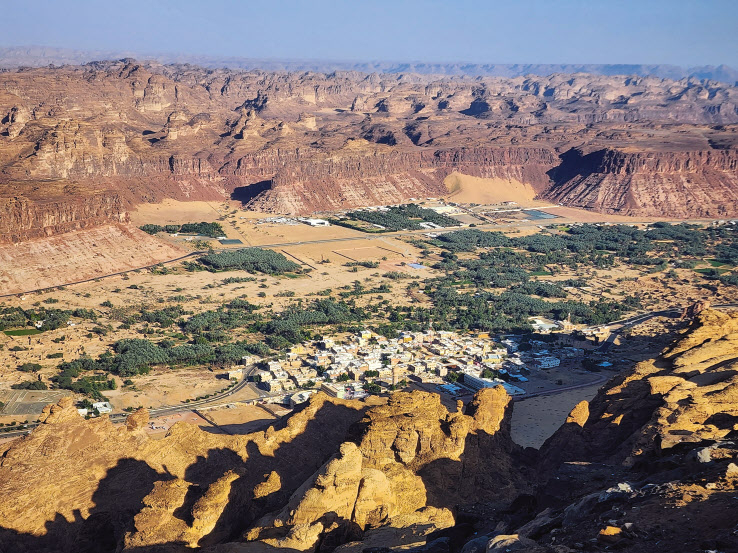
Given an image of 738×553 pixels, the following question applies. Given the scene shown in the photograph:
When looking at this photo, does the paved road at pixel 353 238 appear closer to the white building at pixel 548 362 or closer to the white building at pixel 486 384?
the white building at pixel 486 384

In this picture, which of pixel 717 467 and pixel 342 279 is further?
pixel 342 279

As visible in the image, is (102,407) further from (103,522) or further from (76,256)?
(76,256)

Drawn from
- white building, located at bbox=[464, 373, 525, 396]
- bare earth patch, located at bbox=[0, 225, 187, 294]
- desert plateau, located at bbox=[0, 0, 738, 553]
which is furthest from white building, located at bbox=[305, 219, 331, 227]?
white building, located at bbox=[464, 373, 525, 396]

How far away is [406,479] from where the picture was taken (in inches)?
1800

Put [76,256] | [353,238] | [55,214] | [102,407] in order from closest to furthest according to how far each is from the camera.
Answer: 1. [102,407]
2. [55,214]
3. [76,256]
4. [353,238]

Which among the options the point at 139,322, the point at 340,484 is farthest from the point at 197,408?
the point at 340,484

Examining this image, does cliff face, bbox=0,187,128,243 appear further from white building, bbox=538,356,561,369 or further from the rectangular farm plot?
white building, bbox=538,356,561,369

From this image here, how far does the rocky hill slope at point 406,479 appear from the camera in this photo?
107 ft

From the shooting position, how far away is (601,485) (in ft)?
133

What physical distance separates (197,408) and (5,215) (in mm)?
54142

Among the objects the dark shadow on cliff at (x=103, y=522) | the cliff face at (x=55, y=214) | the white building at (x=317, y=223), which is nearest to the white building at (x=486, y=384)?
the dark shadow on cliff at (x=103, y=522)

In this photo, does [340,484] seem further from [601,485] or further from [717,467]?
[717,467]

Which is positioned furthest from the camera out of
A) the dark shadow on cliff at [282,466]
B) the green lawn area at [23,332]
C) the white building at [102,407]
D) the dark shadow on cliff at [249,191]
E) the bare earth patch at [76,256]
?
the dark shadow on cliff at [249,191]

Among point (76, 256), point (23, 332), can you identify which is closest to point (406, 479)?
point (23, 332)
